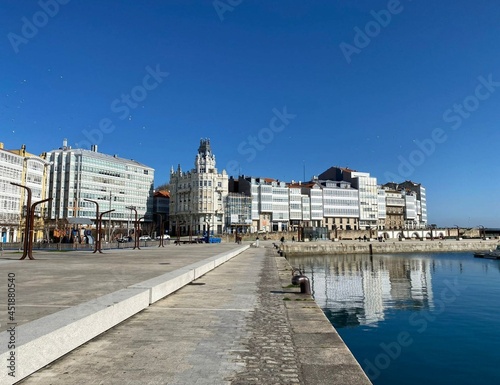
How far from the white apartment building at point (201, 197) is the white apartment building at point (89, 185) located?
18.0m

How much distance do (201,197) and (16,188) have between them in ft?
190

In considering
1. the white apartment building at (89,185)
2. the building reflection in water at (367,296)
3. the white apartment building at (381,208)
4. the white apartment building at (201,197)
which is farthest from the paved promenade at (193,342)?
the white apartment building at (381,208)

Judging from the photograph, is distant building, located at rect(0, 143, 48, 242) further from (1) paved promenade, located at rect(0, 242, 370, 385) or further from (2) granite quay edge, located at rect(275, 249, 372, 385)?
(2) granite quay edge, located at rect(275, 249, 372, 385)

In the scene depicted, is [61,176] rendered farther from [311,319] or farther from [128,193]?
[311,319]

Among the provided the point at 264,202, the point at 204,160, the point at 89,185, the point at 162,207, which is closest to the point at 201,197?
the point at 204,160

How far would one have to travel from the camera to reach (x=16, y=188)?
264 ft

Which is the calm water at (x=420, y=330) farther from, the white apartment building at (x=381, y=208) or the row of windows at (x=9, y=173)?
the white apartment building at (x=381, y=208)

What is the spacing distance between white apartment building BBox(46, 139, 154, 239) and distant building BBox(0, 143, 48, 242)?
18674 mm

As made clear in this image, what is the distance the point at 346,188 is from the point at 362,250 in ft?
188

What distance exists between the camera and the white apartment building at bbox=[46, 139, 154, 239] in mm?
110500

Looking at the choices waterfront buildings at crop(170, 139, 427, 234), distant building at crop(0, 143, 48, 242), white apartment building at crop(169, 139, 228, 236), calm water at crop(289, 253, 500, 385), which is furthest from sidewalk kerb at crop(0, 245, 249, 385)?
white apartment building at crop(169, 139, 228, 236)

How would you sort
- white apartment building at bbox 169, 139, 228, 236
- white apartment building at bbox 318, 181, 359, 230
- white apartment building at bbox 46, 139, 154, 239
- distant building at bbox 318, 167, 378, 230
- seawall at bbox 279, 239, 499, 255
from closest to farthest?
seawall at bbox 279, 239, 499, 255, white apartment building at bbox 46, 139, 154, 239, white apartment building at bbox 169, 139, 228, 236, white apartment building at bbox 318, 181, 359, 230, distant building at bbox 318, 167, 378, 230

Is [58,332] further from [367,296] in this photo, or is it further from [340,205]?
[340,205]

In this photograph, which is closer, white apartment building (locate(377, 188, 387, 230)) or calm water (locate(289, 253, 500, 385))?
calm water (locate(289, 253, 500, 385))
